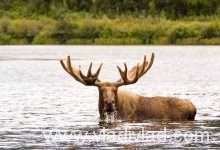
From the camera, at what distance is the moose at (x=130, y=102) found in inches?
1078

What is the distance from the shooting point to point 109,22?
4678 inches

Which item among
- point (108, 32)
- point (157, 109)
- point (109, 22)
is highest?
point (157, 109)

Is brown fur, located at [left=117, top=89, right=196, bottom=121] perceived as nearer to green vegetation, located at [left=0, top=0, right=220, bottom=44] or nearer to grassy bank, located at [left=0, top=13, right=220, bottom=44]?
grassy bank, located at [left=0, top=13, right=220, bottom=44]

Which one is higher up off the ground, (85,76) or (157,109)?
(85,76)

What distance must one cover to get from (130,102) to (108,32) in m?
87.1

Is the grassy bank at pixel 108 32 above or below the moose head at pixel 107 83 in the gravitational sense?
below

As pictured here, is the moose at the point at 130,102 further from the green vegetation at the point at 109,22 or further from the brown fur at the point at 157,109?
the green vegetation at the point at 109,22

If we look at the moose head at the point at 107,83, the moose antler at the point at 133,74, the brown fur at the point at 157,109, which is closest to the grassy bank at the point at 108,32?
the brown fur at the point at 157,109

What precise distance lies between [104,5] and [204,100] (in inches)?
3770

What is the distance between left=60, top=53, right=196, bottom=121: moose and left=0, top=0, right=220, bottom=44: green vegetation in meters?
80.9

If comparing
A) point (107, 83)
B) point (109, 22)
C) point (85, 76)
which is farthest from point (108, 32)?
point (107, 83)

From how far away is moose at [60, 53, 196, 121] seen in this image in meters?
27.4

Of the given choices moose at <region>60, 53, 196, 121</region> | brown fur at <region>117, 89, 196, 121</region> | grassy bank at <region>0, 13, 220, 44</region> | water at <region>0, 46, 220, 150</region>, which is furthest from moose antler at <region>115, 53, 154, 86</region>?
grassy bank at <region>0, 13, 220, 44</region>

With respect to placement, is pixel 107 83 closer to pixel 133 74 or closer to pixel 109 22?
pixel 133 74
